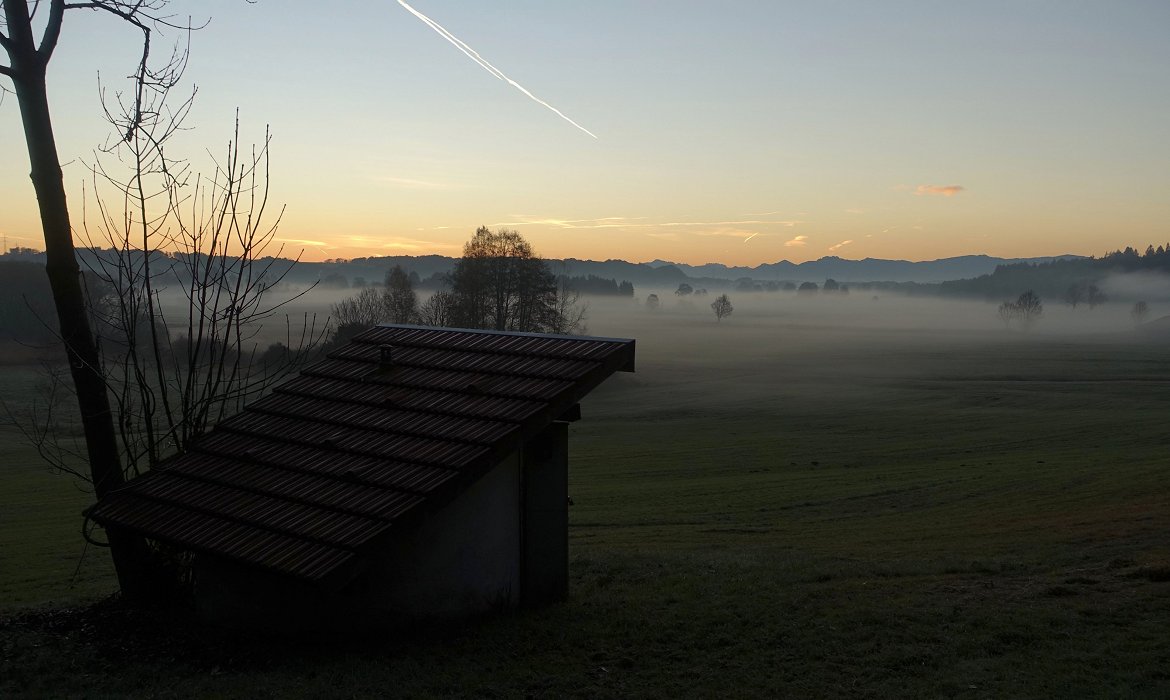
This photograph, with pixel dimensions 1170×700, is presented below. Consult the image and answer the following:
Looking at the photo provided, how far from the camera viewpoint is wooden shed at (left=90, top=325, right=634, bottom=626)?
8602mm

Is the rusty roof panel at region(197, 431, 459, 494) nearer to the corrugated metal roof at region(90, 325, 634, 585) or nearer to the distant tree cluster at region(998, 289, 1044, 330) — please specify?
the corrugated metal roof at region(90, 325, 634, 585)

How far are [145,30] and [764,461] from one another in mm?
31834

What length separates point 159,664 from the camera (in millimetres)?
8398

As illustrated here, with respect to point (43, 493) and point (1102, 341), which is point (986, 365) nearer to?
point (1102, 341)

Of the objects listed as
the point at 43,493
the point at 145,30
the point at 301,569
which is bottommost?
the point at 43,493

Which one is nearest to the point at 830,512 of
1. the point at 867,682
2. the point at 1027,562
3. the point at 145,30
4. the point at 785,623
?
the point at 1027,562

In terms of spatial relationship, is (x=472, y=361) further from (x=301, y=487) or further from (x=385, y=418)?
(x=301, y=487)

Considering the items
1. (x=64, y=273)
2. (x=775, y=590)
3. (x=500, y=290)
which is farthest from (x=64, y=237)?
(x=500, y=290)

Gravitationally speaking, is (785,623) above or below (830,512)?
above

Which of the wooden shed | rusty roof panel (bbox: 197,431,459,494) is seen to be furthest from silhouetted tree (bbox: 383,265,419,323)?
the wooden shed

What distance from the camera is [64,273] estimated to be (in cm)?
1002

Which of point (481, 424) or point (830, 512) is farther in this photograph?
point (830, 512)

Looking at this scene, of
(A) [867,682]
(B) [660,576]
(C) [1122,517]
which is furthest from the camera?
(C) [1122,517]

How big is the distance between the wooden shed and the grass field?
503 mm
